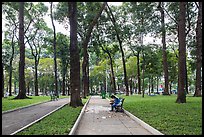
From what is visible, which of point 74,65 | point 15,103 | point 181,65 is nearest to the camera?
point 74,65

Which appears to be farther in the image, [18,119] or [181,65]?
[181,65]

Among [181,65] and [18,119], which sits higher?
[181,65]

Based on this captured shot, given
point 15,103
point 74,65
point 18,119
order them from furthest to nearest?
point 15,103 → point 74,65 → point 18,119

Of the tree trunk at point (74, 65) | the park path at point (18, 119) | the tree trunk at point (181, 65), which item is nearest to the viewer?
the park path at point (18, 119)

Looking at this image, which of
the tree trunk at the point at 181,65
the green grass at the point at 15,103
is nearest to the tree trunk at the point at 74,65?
the green grass at the point at 15,103

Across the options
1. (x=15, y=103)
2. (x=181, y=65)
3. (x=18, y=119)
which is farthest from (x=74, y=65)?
(x=181, y=65)

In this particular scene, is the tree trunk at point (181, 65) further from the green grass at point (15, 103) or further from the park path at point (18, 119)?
the green grass at point (15, 103)

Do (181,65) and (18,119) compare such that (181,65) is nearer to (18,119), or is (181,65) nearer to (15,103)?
(18,119)

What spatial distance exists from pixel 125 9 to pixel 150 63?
8173 mm

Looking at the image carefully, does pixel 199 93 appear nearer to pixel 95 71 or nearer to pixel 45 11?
pixel 45 11

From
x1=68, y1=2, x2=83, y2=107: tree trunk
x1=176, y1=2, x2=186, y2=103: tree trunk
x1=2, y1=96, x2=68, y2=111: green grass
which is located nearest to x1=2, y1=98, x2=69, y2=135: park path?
x1=2, y1=96, x2=68, y2=111: green grass

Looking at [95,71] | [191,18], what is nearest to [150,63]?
[191,18]

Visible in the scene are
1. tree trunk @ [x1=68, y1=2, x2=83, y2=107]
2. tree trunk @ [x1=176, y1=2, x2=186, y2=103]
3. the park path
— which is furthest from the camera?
tree trunk @ [x1=176, y1=2, x2=186, y2=103]

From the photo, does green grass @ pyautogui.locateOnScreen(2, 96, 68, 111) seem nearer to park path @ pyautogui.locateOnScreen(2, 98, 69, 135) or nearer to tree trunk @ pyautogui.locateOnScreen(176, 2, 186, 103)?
park path @ pyautogui.locateOnScreen(2, 98, 69, 135)
